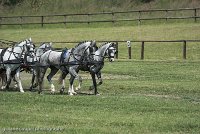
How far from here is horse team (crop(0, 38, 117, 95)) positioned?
68.6 feet

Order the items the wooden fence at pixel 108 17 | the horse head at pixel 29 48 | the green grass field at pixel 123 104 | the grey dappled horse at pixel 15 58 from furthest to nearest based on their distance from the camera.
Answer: the wooden fence at pixel 108 17
the horse head at pixel 29 48
the grey dappled horse at pixel 15 58
the green grass field at pixel 123 104

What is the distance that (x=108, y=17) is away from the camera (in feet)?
184

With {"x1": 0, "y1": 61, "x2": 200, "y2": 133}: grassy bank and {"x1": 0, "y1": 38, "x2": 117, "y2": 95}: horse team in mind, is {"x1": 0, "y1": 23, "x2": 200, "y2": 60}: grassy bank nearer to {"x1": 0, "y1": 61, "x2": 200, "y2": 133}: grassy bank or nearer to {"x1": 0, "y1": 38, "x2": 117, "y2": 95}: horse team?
{"x1": 0, "y1": 61, "x2": 200, "y2": 133}: grassy bank

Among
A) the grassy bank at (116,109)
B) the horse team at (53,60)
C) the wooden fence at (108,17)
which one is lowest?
the grassy bank at (116,109)

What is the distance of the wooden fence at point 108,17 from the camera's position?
5222 centimetres

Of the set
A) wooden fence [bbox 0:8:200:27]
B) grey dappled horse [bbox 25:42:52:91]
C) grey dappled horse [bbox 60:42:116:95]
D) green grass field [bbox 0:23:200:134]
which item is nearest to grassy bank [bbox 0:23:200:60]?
wooden fence [bbox 0:8:200:27]

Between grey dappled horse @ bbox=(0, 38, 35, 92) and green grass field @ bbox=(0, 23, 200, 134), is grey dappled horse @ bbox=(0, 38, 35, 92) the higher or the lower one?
the higher one

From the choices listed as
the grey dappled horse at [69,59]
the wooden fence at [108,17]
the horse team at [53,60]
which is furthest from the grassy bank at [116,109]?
the wooden fence at [108,17]

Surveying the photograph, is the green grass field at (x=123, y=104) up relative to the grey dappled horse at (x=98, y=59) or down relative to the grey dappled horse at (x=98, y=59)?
down

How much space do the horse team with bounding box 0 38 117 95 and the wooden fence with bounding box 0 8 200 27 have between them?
28946 millimetres

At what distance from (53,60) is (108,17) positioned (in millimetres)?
34873

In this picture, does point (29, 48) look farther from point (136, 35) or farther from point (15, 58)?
point (136, 35)

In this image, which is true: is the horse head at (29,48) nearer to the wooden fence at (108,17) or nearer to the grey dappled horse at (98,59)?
the grey dappled horse at (98,59)

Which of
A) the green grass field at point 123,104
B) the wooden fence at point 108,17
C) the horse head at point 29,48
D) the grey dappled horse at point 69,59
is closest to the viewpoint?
the green grass field at point 123,104
